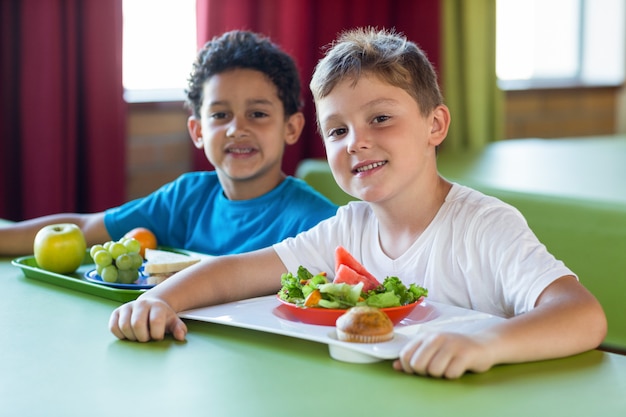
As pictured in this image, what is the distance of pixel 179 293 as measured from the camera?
126cm

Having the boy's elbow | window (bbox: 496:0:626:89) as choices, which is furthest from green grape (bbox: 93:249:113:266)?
window (bbox: 496:0:626:89)

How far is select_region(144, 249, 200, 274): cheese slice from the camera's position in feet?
4.86

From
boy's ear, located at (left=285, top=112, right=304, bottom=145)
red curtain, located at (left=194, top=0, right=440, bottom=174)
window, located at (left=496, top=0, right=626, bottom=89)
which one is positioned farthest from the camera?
window, located at (left=496, top=0, right=626, bottom=89)

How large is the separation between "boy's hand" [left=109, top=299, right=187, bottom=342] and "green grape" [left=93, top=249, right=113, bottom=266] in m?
0.28

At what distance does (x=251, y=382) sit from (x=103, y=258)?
0.56 meters

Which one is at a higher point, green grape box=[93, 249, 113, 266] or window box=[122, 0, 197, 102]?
window box=[122, 0, 197, 102]

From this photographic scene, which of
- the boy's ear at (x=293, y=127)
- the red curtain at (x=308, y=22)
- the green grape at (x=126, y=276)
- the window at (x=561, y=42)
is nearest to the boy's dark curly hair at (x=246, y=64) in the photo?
the boy's ear at (x=293, y=127)

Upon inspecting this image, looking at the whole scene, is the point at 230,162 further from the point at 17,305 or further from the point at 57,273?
the point at 17,305

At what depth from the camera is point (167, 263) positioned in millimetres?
1492

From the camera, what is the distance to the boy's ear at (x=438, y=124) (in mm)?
1438

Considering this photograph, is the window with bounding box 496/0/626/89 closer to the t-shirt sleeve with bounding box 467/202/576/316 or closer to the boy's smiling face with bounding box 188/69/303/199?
the boy's smiling face with bounding box 188/69/303/199

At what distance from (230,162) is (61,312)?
24.9 inches

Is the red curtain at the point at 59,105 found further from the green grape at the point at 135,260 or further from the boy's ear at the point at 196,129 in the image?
the green grape at the point at 135,260

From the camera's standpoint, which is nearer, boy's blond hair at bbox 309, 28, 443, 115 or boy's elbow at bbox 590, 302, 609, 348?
boy's elbow at bbox 590, 302, 609, 348
